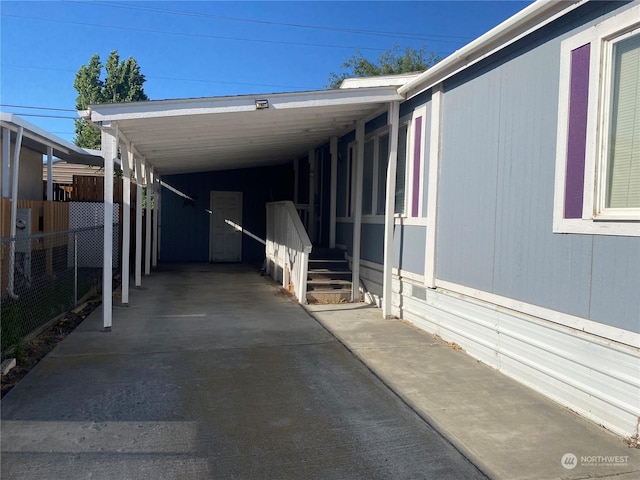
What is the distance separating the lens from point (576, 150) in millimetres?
3977

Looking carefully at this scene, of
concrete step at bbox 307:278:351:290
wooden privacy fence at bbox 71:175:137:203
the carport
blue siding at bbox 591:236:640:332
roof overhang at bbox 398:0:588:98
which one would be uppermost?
roof overhang at bbox 398:0:588:98

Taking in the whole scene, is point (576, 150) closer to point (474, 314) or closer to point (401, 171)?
point (474, 314)

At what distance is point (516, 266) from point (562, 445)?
177cm

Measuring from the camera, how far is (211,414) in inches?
146

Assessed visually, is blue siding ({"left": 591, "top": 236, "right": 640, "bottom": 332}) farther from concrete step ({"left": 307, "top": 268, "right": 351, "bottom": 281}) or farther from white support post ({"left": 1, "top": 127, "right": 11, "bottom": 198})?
white support post ({"left": 1, "top": 127, "right": 11, "bottom": 198})

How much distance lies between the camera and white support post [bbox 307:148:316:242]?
11859 millimetres

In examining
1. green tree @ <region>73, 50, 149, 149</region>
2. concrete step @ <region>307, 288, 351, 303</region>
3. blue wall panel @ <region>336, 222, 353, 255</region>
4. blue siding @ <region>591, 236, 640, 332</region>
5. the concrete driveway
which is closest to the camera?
the concrete driveway

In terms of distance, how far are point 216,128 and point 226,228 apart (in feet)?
26.6

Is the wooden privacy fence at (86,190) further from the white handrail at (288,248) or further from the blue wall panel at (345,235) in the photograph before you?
the blue wall panel at (345,235)

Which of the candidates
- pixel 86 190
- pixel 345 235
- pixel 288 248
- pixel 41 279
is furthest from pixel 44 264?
pixel 345 235

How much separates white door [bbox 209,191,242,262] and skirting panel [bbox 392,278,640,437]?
10.1 meters

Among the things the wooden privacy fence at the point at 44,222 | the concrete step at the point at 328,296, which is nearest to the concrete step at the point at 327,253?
the concrete step at the point at 328,296

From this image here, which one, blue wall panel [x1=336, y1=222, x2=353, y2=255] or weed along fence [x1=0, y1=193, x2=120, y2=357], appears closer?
weed along fence [x1=0, y1=193, x2=120, y2=357]

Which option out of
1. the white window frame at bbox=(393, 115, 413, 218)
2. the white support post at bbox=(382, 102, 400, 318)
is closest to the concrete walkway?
the white support post at bbox=(382, 102, 400, 318)
